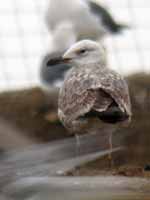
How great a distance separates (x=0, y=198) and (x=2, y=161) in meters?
0.82

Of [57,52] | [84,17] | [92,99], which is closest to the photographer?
[92,99]

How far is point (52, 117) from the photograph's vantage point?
16.2 feet

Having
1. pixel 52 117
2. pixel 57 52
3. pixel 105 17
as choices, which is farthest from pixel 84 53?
pixel 105 17

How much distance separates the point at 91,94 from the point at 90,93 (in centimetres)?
2

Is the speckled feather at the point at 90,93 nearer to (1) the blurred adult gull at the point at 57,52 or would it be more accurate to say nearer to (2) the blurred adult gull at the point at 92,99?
(2) the blurred adult gull at the point at 92,99

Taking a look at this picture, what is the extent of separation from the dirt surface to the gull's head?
65cm

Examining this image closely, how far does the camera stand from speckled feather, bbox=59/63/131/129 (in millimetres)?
2949

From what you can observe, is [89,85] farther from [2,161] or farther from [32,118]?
[32,118]

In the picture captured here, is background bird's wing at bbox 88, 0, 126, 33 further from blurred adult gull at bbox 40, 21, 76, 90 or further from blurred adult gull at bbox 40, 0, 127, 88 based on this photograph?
blurred adult gull at bbox 40, 21, 76, 90

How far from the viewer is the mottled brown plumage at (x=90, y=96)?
9.62 feet

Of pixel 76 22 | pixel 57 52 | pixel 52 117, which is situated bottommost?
pixel 52 117

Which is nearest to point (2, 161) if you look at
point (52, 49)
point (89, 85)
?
point (89, 85)

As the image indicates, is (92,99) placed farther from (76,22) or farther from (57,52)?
(76,22)

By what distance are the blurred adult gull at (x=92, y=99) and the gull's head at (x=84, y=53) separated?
0.07 meters
